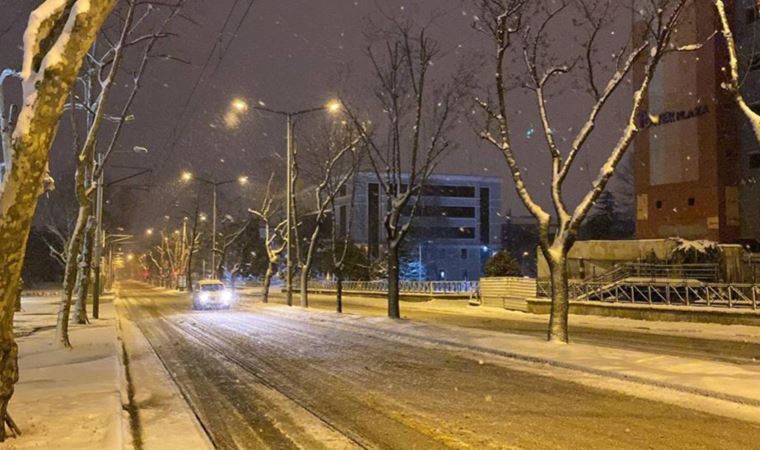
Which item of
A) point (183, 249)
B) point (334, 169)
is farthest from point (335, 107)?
point (183, 249)

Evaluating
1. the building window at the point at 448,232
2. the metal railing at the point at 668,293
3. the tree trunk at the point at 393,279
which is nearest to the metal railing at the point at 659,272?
the metal railing at the point at 668,293

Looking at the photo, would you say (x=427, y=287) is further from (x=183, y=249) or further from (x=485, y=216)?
(x=485, y=216)

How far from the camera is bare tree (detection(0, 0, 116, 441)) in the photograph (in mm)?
7113

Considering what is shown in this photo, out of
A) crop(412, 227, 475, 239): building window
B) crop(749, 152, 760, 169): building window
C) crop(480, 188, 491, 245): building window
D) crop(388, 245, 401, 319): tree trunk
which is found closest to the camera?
crop(388, 245, 401, 319): tree trunk

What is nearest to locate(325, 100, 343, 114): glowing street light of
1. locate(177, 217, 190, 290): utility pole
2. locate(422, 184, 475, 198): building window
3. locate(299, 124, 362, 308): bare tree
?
locate(299, 124, 362, 308): bare tree

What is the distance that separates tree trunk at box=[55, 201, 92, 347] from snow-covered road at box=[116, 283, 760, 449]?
250 centimetres

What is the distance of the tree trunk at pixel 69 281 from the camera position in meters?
17.8

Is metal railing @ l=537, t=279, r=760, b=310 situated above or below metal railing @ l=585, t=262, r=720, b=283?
below

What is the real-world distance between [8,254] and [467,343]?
12.6 meters

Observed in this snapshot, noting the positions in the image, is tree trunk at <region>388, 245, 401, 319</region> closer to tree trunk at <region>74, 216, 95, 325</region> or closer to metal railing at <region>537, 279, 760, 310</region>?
metal railing at <region>537, 279, 760, 310</region>

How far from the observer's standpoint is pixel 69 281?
19141 mm

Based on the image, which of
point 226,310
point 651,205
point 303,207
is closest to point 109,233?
point 303,207

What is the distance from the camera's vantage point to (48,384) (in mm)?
11453

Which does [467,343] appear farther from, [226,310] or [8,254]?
[226,310]
